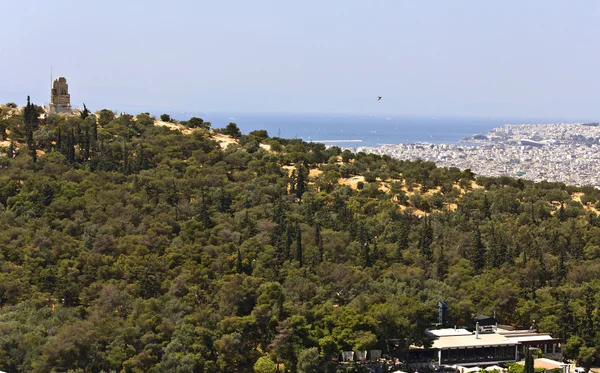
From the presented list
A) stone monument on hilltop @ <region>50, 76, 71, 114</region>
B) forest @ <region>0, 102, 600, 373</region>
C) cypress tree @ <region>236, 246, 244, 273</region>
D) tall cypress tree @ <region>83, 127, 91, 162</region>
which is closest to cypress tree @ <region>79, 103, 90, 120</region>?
forest @ <region>0, 102, 600, 373</region>

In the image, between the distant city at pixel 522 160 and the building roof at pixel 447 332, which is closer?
the building roof at pixel 447 332

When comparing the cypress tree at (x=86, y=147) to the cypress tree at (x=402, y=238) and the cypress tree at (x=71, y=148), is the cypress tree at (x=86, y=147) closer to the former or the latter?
the cypress tree at (x=71, y=148)

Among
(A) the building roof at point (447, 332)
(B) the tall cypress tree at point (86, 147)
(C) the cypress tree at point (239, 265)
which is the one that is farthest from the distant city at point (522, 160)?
(C) the cypress tree at point (239, 265)

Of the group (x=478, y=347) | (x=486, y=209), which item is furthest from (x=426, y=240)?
(x=478, y=347)

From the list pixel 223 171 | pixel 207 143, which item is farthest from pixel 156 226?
pixel 207 143

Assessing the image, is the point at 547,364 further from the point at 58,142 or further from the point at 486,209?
the point at 58,142

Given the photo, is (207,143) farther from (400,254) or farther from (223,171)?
(400,254)
